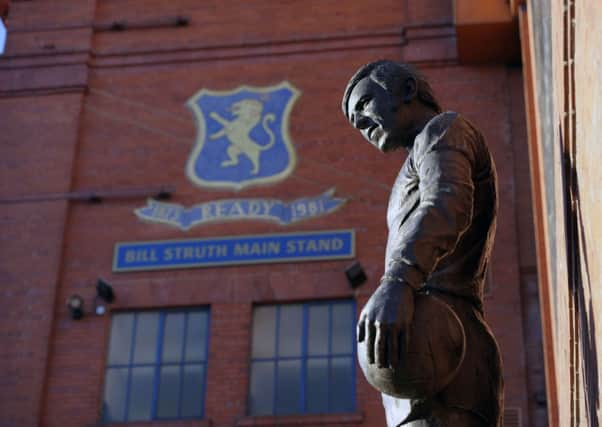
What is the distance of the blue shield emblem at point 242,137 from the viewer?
19.9m

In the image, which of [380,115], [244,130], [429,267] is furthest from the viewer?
[244,130]

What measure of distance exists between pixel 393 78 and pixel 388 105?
122mm

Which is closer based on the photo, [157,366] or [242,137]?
[157,366]

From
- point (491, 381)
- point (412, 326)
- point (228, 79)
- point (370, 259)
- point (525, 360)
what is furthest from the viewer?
point (228, 79)

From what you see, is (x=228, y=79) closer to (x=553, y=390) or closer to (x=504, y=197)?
(x=504, y=197)

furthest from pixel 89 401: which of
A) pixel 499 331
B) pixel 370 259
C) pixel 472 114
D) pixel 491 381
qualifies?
pixel 491 381

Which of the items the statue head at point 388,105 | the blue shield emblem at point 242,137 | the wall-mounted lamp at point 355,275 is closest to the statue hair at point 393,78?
the statue head at point 388,105

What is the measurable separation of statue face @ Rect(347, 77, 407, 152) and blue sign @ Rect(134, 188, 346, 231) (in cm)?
1371

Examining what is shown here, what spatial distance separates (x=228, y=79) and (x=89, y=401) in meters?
5.62

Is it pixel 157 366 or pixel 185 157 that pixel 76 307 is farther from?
pixel 185 157

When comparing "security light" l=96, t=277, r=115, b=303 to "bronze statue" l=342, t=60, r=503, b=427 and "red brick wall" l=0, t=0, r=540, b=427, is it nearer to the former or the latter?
"red brick wall" l=0, t=0, r=540, b=427

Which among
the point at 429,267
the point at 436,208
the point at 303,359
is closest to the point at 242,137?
the point at 303,359

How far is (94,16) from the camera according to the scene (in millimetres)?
21578

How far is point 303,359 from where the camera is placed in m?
18.2
